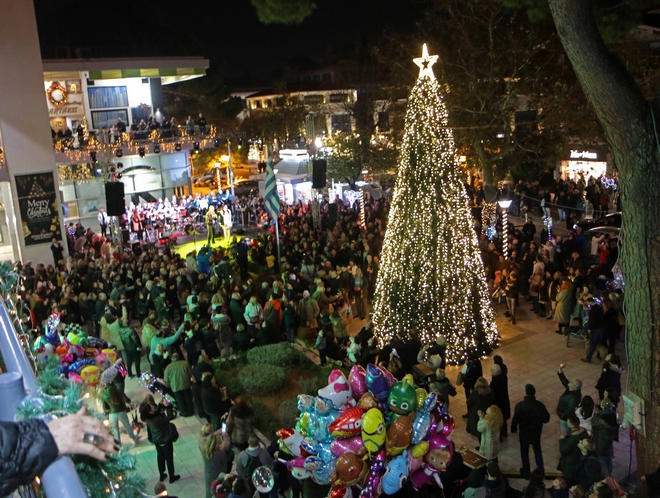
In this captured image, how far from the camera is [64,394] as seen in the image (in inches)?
70.6

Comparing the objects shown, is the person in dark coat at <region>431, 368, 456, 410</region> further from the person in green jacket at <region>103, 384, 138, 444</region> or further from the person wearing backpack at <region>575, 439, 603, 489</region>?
the person in green jacket at <region>103, 384, 138, 444</region>

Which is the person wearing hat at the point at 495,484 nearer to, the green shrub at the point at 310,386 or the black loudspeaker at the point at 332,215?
the green shrub at the point at 310,386

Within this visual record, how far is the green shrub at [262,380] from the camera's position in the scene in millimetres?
9789

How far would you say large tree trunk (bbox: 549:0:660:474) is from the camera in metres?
6.76

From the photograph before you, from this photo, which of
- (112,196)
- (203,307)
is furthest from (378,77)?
(203,307)

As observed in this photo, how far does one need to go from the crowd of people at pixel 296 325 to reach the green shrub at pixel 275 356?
1.42 feet

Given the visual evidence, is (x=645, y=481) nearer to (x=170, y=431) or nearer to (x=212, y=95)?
(x=170, y=431)

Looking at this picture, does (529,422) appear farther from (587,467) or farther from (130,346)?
(130,346)

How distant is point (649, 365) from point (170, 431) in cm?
587

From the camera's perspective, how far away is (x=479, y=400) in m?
7.83

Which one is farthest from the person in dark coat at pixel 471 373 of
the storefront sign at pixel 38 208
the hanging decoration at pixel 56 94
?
the hanging decoration at pixel 56 94

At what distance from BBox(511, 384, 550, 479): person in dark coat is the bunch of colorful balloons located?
1.55 m

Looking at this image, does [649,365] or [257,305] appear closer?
[649,365]

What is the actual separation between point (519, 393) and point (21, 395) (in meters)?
9.36
